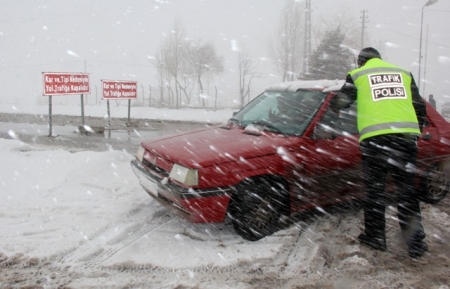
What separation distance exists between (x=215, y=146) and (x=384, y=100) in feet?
5.51

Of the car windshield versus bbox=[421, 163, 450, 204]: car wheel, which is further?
bbox=[421, 163, 450, 204]: car wheel

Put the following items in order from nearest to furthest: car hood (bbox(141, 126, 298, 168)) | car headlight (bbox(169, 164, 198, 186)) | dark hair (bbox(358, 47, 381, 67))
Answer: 1. car headlight (bbox(169, 164, 198, 186))
2. car hood (bbox(141, 126, 298, 168))
3. dark hair (bbox(358, 47, 381, 67))

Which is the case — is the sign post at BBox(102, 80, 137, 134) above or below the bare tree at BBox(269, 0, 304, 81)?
below

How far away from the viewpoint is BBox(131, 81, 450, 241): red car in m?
3.66

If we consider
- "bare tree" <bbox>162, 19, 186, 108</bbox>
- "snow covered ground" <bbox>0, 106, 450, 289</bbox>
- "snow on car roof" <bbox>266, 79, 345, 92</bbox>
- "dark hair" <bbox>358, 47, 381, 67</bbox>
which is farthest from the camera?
"bare tree" <bbox>162, 19, 186, 108</bbox>

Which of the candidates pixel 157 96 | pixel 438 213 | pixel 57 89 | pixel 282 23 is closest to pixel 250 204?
pixel 438 213

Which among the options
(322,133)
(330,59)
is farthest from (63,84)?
Answer: (330,59)

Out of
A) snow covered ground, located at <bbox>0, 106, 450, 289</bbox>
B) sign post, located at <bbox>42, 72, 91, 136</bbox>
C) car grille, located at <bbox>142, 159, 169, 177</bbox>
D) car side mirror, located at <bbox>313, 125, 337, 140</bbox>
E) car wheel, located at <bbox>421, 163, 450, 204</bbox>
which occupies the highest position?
sign post, located at <bbox>42, 72, 91, 136</bbox>

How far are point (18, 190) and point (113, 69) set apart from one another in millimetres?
106295

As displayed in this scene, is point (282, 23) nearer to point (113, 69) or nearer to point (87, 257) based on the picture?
point (87, 257)

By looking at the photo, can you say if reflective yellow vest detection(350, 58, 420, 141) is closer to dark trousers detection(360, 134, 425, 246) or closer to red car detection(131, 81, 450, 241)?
dark trousers detection(360, 134, 425, 246)

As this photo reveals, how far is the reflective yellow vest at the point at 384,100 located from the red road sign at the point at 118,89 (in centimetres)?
1090

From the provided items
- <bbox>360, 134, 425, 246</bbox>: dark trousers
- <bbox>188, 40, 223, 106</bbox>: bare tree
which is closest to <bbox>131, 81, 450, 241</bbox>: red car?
<bbox>360, 134, 425, 246</bbox>: dark trousers

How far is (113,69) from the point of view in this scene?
346 ft
